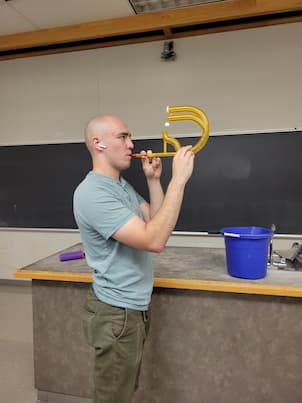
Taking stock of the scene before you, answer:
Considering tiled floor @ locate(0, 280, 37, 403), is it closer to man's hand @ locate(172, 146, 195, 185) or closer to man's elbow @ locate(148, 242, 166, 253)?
man's elbow @ locate(148, 242, 166, 253)

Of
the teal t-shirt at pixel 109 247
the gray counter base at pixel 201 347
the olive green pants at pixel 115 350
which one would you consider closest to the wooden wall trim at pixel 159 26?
the teal t-shirt at pixel 109 247

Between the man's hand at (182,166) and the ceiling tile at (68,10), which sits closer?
the man's hand at (182,166)

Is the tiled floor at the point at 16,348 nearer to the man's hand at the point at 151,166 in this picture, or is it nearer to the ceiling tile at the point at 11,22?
the man's hand at the point at 151,166

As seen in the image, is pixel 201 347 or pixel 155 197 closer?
pixel 155 197

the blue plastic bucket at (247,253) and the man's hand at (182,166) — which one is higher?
→ the man's hand at (182,166)

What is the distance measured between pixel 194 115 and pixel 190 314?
3.10 ft

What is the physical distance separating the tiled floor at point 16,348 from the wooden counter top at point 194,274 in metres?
0.80

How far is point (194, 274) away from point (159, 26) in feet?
7.74

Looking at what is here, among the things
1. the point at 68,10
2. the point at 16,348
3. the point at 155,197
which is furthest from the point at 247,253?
the point at 68,10

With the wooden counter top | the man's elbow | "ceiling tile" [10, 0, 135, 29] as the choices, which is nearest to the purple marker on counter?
the wooden counter top

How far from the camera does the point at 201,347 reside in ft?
4.93

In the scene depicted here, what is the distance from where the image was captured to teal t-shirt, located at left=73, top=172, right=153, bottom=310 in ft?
3.32

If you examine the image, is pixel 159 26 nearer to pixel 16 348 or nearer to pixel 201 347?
pixel 201 347

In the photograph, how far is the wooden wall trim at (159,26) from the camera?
2660 millimetres
